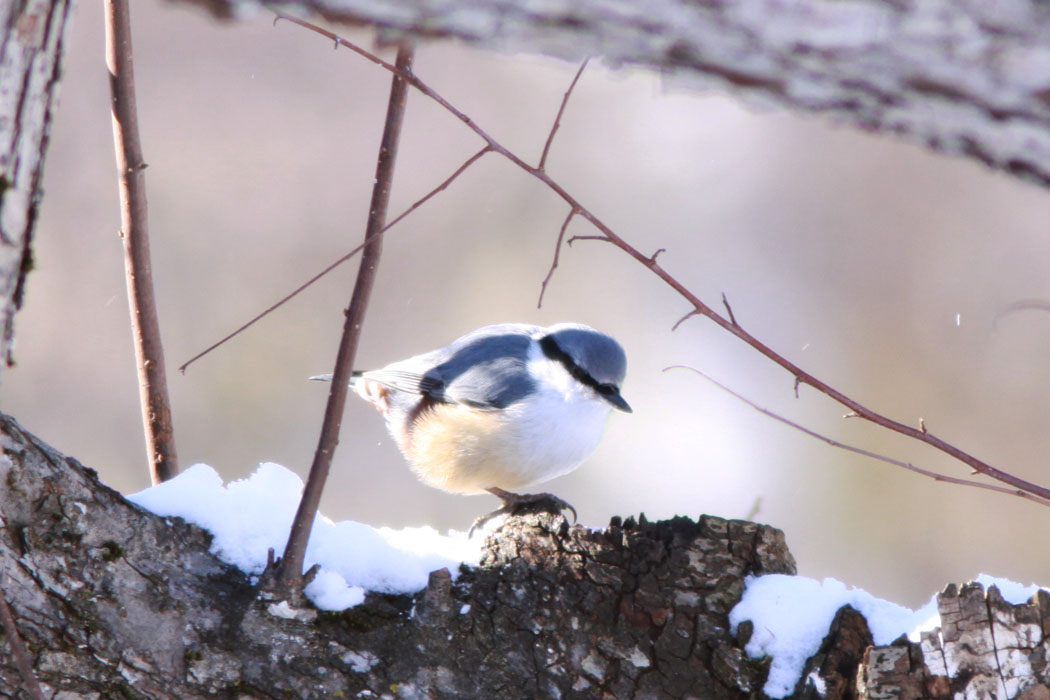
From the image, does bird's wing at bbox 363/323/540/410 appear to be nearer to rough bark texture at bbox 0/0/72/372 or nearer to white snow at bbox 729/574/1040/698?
white snow at bbox 729/574/1040/698

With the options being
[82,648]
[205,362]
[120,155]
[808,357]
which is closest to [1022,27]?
[82,648]

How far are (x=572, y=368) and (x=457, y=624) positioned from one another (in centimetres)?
126

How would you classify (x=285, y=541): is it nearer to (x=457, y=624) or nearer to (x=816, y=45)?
(x=457, y=624)

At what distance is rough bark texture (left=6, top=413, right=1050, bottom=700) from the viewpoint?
1.34m

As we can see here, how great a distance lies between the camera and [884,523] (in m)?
4.70

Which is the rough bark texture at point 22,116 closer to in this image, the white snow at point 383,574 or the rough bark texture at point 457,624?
the rough bark texture at point 457,624

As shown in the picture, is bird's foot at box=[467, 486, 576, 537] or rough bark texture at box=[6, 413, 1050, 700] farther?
bird's foot at box=[467, 486, 576, 537]

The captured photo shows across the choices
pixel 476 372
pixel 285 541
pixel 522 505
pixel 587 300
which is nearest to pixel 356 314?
pixel 285 541

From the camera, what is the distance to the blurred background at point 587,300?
4652 mm

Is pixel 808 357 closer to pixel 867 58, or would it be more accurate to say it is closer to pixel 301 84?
pixel 301 84

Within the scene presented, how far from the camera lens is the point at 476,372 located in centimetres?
282

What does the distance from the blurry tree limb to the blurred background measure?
159 inches

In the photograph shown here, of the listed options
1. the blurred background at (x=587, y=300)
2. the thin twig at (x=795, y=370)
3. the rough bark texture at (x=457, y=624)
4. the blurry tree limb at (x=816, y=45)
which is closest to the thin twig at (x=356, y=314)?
the thin twig at (x=795, y=370)

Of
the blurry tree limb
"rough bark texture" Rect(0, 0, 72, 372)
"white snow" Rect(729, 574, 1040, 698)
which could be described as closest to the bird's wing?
"white snow" Rect(729, 574, 1040, 698)
